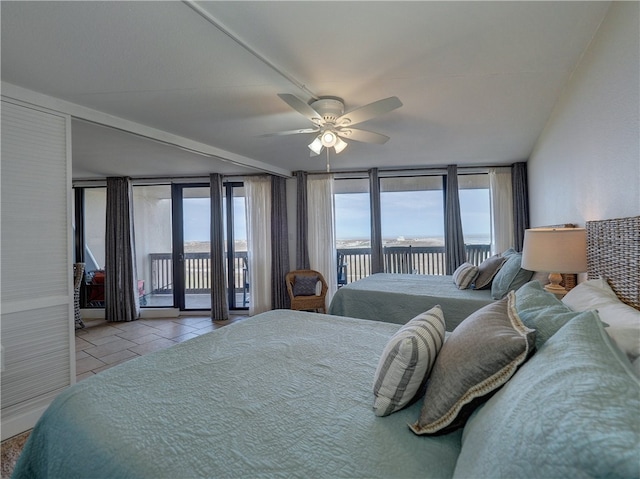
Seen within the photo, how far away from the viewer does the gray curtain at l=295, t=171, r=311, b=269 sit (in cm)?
511

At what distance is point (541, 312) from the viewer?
112cm

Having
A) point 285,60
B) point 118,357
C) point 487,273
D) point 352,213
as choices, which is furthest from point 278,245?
point 285,60

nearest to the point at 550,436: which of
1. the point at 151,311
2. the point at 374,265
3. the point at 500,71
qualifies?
the point at 500,71

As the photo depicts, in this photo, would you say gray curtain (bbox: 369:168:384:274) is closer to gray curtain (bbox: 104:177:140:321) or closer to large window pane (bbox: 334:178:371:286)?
large window pane (bbox: 334:178:371:286)

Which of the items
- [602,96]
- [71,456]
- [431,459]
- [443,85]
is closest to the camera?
[431,459]

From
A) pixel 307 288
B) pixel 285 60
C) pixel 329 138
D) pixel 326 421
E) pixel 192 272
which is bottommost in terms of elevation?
pixel 307 288

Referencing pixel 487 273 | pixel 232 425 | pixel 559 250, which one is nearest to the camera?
pixel 232 425

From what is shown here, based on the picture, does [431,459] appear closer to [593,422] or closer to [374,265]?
[593,422]

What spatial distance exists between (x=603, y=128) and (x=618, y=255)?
910 millimetres

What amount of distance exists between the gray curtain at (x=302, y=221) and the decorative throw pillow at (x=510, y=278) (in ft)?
9.64

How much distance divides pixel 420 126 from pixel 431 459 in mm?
3050

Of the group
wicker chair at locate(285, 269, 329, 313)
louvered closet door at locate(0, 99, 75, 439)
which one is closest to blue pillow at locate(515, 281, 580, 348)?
louvered closet door at locate(0, 99, 75, 439)

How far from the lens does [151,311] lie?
5.14 meters

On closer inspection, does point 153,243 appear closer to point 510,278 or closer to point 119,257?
point 119,257
